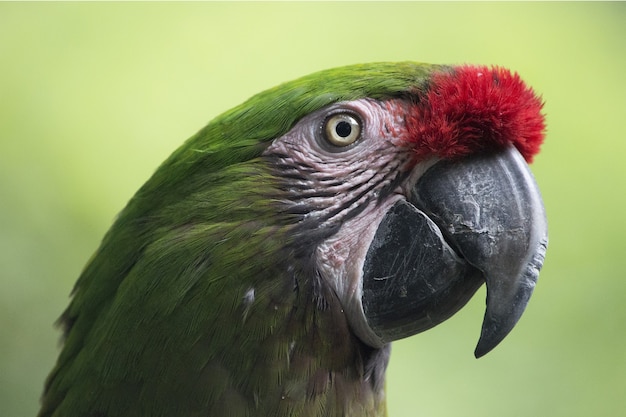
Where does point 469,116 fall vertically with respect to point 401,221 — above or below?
above

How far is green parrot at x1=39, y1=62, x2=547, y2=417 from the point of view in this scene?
1354 millimetres

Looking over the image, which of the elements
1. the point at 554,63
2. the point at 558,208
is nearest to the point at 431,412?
the point at 558,208

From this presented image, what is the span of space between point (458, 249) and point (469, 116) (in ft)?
0.87

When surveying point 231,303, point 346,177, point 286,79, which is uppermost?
point 286,79

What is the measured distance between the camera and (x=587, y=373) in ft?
9.71

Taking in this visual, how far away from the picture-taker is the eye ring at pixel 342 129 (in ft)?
4.71

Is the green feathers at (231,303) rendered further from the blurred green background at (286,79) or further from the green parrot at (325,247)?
the blurred green background at (286,79)

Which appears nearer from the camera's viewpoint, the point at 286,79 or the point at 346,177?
the point at 346,177

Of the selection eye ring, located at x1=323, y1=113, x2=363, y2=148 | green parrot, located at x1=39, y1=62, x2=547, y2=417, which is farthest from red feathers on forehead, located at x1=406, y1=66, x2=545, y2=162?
eye ring, located at x1=323, y1=113, x2=363, y2=148

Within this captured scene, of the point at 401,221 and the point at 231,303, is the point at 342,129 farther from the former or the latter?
the point at 231,303

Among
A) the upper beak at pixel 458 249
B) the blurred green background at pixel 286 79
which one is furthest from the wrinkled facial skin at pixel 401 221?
the blurred green background at pixel 286 79

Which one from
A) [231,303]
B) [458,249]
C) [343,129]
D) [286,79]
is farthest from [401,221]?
[286,79]

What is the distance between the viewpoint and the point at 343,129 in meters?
1.44

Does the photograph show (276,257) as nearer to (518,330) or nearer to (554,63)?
(518,330)
